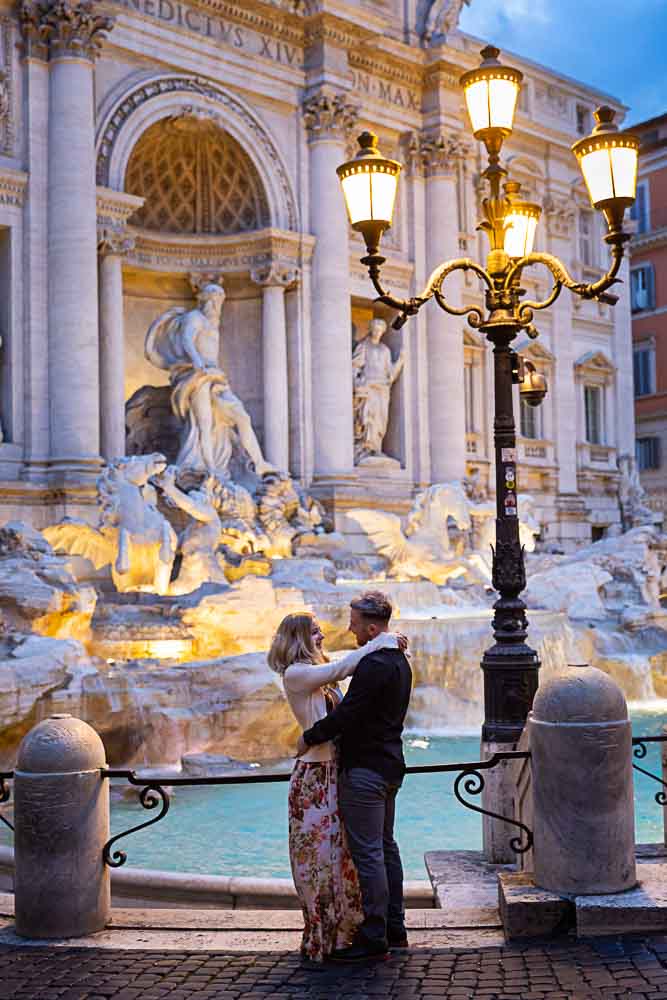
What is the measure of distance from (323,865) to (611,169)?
14.7ft

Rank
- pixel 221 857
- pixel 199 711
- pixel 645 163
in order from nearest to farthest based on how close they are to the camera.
Answer: pixel 221 857 → pixel 199 711 → pixel 645 163

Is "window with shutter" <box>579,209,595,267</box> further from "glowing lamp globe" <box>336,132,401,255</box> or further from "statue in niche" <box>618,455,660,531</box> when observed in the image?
"glowing lamp globe" <box>336,132,401,255</box>

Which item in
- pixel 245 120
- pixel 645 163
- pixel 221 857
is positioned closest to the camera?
pixel 221 857

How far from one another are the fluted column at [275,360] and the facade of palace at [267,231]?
4cm

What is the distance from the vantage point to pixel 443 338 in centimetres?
2389

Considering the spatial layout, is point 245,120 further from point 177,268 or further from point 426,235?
point 426,235

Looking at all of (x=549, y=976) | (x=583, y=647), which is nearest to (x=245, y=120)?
(x=583, y=647)

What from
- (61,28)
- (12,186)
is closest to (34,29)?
(61,28)

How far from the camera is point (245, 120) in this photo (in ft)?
68.1

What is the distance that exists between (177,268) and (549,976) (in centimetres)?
1788

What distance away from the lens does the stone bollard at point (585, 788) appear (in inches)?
199

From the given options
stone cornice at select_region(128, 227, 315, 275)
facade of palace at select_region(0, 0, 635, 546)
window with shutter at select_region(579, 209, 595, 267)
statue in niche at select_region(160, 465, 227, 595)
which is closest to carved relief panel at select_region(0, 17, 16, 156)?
facade of palace at select_region(0, 0, 635, 546)

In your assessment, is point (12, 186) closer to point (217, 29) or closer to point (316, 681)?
point (217, 29)

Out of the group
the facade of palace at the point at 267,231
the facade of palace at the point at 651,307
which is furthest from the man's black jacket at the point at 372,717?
the facade of palace at the point at 651,307
